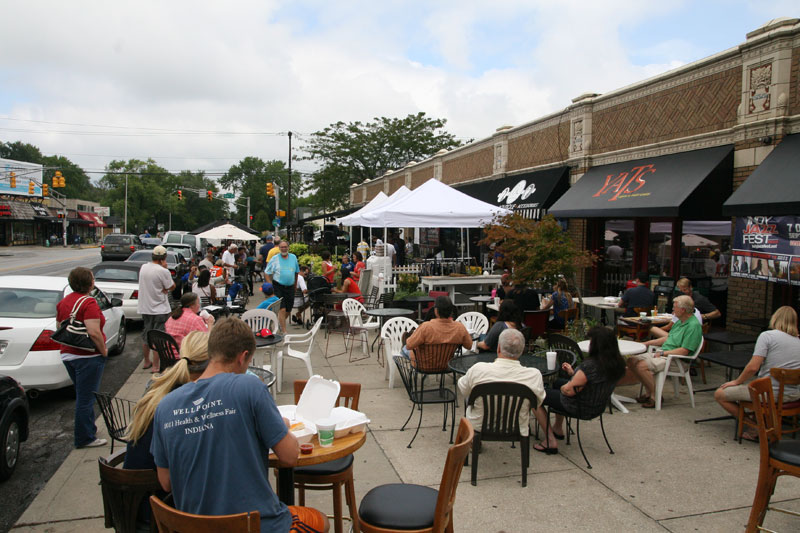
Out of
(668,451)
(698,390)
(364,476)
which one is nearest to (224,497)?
(364,476)

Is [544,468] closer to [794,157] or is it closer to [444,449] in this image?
[444,449]

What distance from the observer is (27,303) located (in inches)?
282

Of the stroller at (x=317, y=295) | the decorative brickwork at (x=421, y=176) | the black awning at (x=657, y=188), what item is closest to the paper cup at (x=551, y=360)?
the black awning at (x=657, y=188)

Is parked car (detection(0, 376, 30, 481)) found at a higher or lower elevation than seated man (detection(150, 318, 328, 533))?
lower

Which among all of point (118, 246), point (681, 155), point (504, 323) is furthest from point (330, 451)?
point (118, 246)

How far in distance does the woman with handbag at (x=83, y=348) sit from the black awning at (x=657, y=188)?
8.90 m

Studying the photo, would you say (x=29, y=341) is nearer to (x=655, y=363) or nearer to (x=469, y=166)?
(x=655, y=363)

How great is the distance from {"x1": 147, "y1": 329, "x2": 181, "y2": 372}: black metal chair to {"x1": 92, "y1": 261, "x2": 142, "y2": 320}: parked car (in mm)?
5002

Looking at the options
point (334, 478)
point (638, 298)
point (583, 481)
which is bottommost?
point (583, 481)

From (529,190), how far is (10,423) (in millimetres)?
13183

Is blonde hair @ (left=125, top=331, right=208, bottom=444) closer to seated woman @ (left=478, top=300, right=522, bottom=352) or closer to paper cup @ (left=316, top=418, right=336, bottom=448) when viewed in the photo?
paper cup @ (left=316, top=418, right=336, bottom=448)

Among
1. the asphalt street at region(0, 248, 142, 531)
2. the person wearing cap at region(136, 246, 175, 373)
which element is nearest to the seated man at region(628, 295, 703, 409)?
the asphalt street at region(0, 248, 142, 531)

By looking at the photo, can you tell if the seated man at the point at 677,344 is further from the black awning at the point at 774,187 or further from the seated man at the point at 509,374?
the seated man at the point at 509,374

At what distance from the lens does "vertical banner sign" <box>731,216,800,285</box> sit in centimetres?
791
